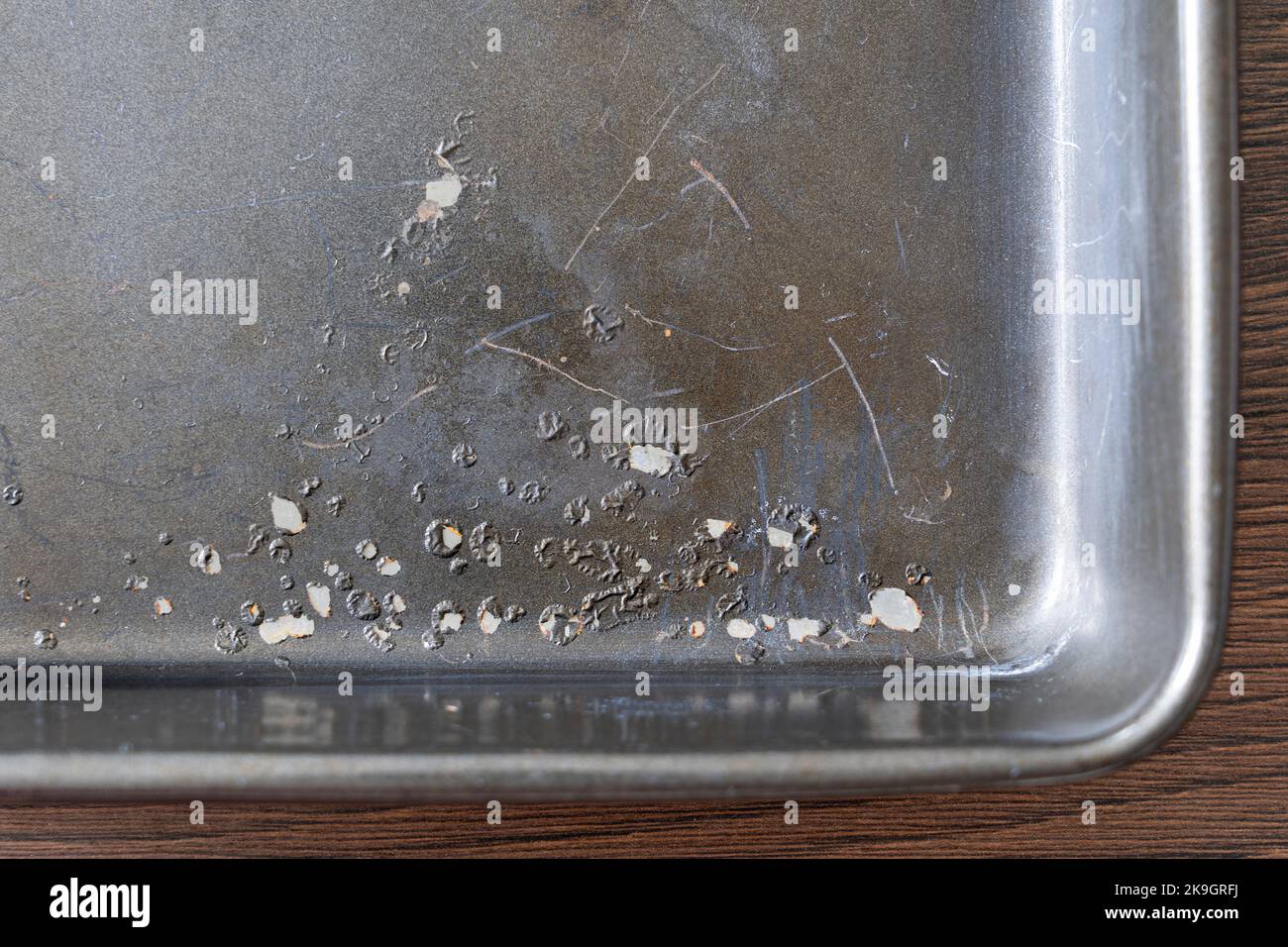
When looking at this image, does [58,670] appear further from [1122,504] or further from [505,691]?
[1122,504]

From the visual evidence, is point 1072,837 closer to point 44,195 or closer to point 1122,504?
point 1122,504

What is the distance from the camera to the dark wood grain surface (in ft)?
1.94

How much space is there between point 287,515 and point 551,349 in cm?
26

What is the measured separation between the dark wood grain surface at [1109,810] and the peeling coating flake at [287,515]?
0.22 meters

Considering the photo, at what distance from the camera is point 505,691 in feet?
2.18

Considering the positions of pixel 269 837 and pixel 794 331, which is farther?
pixel 794 331

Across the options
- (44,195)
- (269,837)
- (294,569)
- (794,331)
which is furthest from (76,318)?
(794,331)

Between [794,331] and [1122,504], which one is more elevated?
[794,331]

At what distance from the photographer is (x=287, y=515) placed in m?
0.69

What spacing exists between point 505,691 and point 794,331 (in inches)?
14.9

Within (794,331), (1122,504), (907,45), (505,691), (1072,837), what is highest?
(907,45)

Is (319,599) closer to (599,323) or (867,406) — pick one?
(599,323)

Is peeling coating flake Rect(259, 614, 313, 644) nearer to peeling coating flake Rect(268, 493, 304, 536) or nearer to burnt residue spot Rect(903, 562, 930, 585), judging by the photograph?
peeling coating flake Rect(268, 493, 304, 536)

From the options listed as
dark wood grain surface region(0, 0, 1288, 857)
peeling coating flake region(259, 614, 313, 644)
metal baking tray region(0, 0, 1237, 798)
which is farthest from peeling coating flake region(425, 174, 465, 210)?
dark wood grain surface region(0, 0, 1288, 857)
